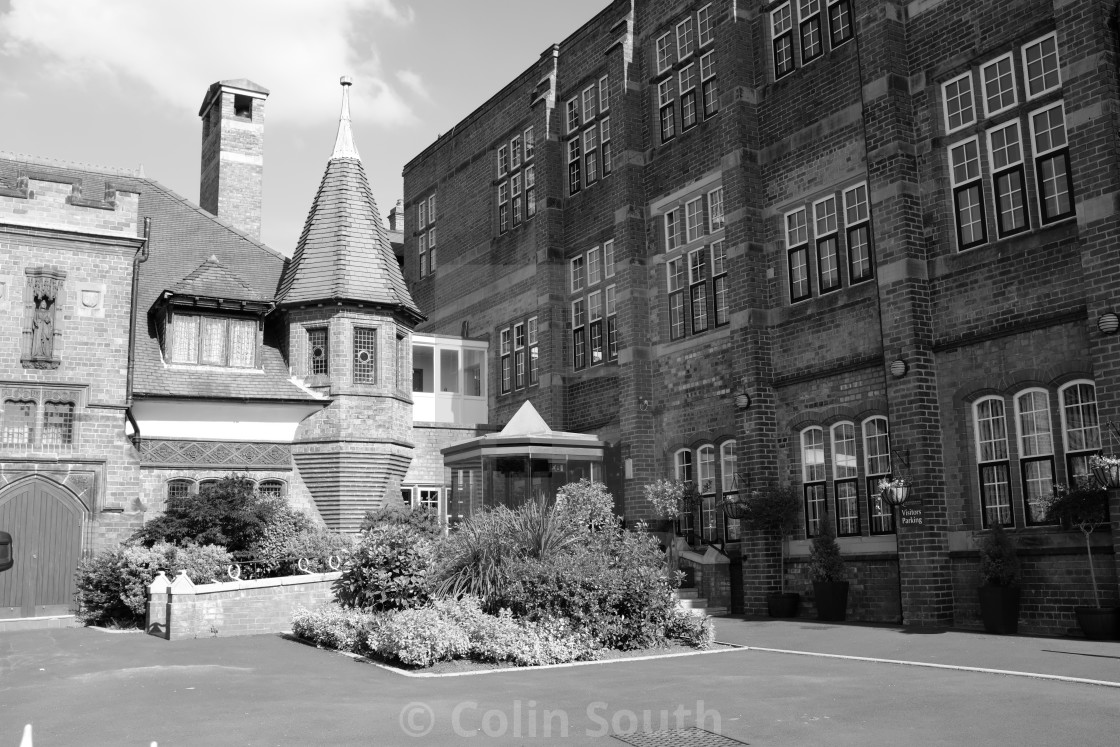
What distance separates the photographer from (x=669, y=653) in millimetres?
14148

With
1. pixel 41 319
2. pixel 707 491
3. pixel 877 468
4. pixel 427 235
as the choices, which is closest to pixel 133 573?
pixel 41 319

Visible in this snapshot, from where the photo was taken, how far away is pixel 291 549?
2205cm

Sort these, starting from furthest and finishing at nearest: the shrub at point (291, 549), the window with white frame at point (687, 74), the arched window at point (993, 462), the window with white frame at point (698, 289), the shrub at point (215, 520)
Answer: the window with white frame at point (687, 74) → the window with white frame at point (698, 289) → the shrub at point (291, 549) → the shrub at point (215, 520) → the arched window at point (993, 462)

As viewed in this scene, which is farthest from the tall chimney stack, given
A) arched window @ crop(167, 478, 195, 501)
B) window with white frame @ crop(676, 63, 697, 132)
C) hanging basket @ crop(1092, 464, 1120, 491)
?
hanging basket @ crop(1092, 464, 1120, 491)

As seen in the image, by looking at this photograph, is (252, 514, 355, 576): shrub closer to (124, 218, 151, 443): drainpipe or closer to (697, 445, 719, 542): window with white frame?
(124, 218, 151, 443): drainpipe

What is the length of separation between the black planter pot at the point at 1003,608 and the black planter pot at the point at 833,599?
127 inches

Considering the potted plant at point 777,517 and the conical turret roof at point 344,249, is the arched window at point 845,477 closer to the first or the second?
the potted plant at point 777,517

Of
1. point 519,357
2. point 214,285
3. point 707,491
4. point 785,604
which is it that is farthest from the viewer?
point 519,357

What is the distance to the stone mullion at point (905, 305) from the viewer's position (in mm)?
17000

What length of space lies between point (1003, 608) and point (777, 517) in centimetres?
514

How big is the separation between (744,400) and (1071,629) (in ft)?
24.8

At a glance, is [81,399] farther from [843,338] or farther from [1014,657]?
[1014,657]

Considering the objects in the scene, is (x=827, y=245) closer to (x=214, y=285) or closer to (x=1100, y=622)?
(x=1100, y=622)

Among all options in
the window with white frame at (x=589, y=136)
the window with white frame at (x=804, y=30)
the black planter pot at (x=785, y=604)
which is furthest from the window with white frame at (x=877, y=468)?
the window with white frame at (x=589, y=136)
